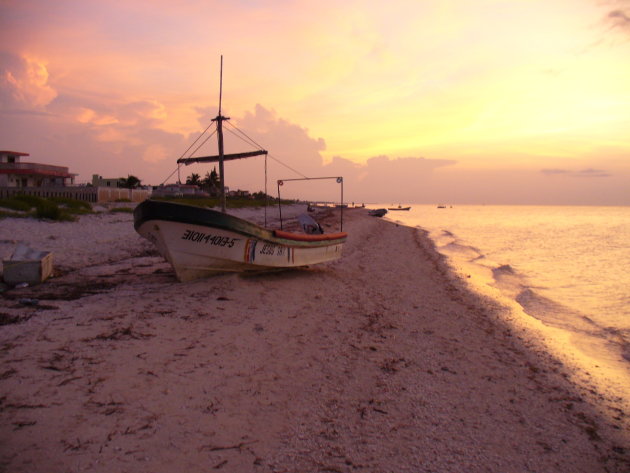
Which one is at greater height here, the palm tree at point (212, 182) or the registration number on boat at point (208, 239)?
the palm tree at point (212, 182)

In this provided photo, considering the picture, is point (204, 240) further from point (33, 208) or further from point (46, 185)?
point (46, 185)

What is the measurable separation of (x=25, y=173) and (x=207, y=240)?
44.4 meters

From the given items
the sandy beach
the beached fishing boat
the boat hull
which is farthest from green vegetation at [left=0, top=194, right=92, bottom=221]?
the boat hull

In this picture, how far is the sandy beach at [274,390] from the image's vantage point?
3.25m

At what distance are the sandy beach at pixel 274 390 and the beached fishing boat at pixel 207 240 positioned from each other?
805mm

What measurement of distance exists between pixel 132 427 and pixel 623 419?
535 cm

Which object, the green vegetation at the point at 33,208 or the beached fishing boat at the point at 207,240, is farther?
the green vegetation at the point at 33,208

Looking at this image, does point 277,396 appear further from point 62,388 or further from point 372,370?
point 62,388

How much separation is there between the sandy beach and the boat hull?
31.5 inches

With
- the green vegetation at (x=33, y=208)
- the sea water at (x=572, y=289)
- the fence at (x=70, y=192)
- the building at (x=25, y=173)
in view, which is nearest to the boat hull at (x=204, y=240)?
the sea water at (x=572, y=289)

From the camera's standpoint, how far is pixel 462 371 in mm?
5270

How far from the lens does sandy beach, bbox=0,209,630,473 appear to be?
3.25 meters

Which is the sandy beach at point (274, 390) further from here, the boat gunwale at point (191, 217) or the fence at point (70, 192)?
the fence at point (70, 192)

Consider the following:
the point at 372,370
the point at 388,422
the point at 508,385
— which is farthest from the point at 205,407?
the point at 508,385
